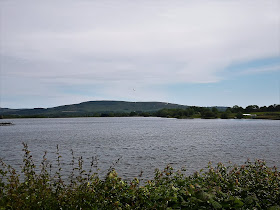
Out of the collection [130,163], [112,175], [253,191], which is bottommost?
[130,163]

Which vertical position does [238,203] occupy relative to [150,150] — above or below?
above

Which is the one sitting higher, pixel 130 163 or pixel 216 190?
pixel 216 190

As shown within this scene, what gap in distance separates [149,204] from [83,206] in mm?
1853

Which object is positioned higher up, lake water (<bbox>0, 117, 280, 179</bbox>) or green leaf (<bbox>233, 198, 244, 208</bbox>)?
green leaf (<bbox>233, 198, 244, 208</bbox>)

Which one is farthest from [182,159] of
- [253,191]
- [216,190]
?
[216,190]

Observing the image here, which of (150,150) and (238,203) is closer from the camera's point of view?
(238,203)

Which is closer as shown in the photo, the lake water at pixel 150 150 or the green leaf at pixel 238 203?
the green leaf at pixel 238 203

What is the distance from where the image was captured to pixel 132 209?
833 cm

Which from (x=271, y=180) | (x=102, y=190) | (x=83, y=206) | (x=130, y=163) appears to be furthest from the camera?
(x=130, y=163)

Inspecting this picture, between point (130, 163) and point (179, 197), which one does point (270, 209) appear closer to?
point (179, 197)

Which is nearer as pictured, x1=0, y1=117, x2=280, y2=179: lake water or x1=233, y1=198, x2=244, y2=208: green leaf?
x1=233, y1=198, x2=244, y2=208: green leaf

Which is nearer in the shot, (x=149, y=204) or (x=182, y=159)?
(x=149, y=204)

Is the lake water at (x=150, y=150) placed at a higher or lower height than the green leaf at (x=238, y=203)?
lower

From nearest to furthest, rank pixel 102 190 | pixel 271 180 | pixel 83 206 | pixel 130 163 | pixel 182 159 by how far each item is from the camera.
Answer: pixel 83 206, pixel 102 190, pixel 271 180, pixel 130 163, pixel 182 159
